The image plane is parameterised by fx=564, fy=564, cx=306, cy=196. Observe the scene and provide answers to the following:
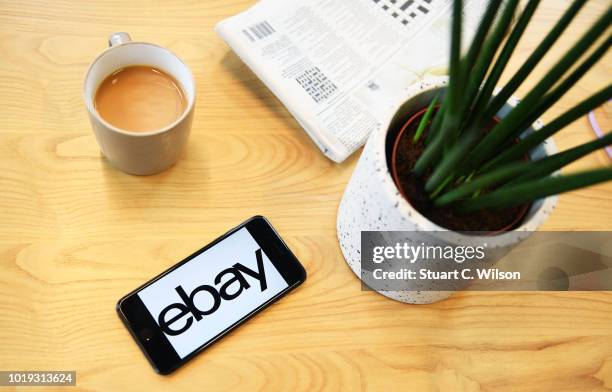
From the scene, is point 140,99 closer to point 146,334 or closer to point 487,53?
point 146,334

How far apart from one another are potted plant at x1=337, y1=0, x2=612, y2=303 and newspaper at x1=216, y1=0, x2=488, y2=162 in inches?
4.4

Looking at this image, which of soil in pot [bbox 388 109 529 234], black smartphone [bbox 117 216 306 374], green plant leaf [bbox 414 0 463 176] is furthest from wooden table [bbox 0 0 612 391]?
green plant leaf [bbox 414 0 463 176]

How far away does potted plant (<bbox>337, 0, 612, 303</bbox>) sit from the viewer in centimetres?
29

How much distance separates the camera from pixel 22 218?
523 mm

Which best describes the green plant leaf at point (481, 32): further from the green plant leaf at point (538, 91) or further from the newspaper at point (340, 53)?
the newspaper at point (340, 53)

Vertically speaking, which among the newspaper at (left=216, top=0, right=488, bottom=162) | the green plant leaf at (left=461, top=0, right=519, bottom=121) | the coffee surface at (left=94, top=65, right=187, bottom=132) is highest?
the green plant leaf at (left=461, top=0, right=519, bottom=121)

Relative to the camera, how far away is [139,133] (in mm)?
464

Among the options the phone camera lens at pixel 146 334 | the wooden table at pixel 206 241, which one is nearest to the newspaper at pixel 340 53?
the wooden table at pixel 206 241

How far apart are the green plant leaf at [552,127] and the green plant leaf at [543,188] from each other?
0.04 meters

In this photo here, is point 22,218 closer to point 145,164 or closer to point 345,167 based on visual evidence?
point 145,164

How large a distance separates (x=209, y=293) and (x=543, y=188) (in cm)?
32

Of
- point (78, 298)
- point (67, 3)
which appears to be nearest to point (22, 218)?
point (78, 298)

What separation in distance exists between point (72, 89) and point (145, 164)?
0.13m

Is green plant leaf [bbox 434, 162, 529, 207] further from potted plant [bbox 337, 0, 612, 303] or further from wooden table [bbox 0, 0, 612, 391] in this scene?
wooden table [bbox 0, 0, 612, 391]
